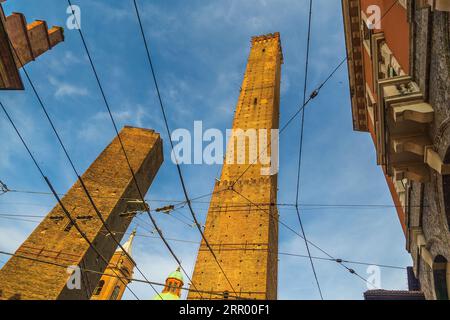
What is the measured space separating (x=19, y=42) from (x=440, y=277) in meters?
16.8

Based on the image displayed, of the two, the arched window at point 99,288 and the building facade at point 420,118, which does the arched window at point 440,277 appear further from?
the arched window at point 99,288

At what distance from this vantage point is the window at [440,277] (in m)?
6.43

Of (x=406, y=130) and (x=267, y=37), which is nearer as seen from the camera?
(x=406, y=130)

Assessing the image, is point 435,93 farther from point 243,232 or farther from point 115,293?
point 115,293

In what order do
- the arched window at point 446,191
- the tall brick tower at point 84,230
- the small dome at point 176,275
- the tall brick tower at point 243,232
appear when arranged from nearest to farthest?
the arched window at point 446,191
the tall brick tower at point 84,230
the tall brick tower at point 243,232
the small dome at point 176,275

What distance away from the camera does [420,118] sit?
16.2 ft

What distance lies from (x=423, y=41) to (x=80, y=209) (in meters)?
12.6

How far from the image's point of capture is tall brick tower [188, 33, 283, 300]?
13.3 meters

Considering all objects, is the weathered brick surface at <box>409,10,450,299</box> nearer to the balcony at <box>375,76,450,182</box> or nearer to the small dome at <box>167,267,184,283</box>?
the balcony at <box>375,76,450,182</box>

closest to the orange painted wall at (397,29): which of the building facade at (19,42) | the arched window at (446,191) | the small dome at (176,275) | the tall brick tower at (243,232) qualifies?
the arched window at (446,191)

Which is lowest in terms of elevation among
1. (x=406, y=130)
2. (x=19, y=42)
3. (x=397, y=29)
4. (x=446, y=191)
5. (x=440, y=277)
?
(x=440, y=277)

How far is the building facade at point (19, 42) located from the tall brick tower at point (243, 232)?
9.81 meters

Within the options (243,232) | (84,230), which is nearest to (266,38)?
(243,232)
